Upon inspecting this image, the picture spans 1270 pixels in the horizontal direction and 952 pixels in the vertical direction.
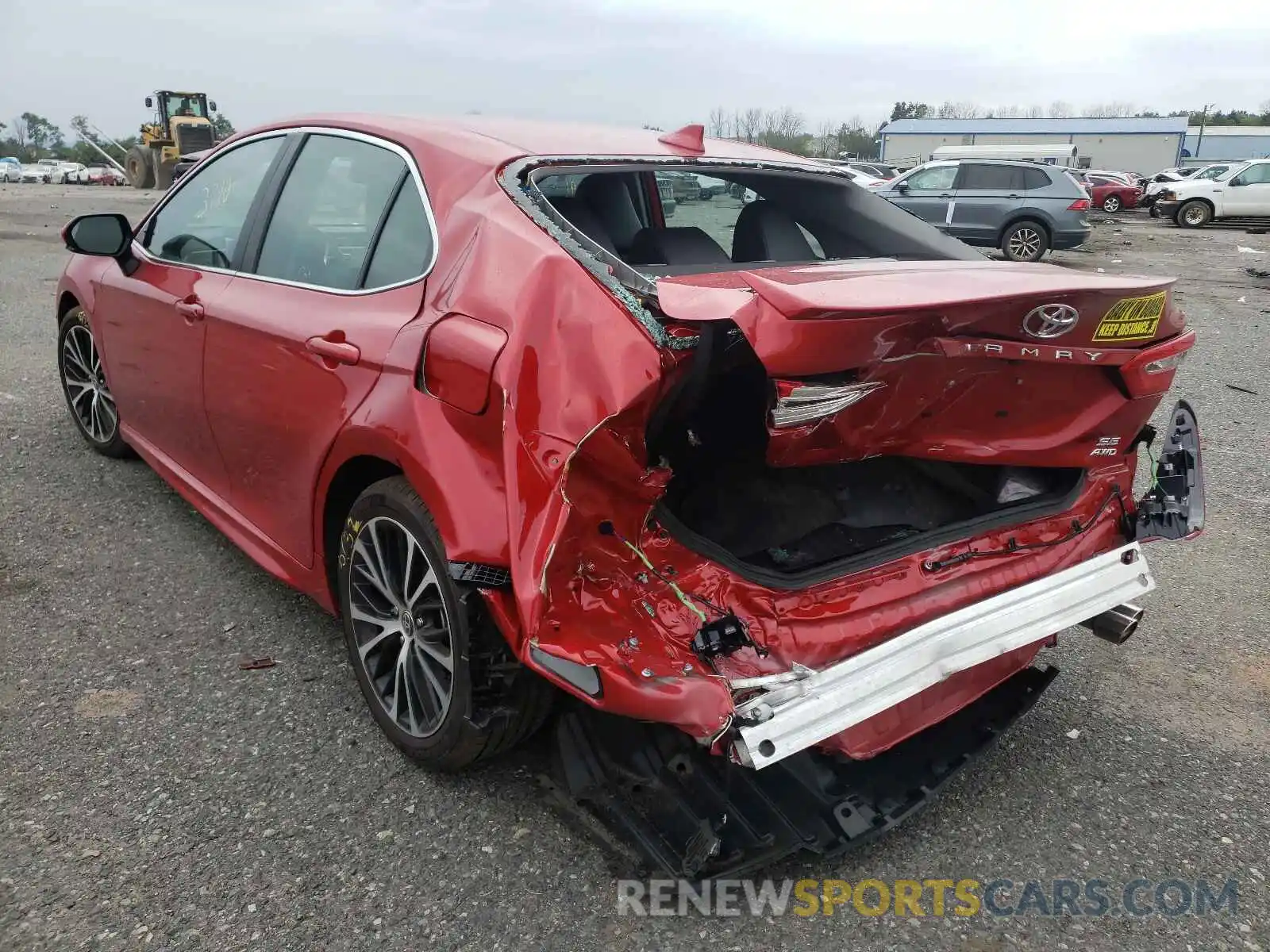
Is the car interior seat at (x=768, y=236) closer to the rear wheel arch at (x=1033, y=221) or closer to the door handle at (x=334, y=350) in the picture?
the door handle at (x=334, y=350)

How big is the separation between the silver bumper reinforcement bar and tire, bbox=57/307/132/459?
144 inches

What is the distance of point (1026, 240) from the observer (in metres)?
14.9

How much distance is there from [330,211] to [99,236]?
4.79 feet

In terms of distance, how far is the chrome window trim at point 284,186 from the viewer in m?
2.34

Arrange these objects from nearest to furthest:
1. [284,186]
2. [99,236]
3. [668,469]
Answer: [668,469], [284,186], [99,236]

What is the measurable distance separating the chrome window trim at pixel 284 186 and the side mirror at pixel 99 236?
73mm

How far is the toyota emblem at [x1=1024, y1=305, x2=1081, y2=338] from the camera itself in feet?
6.39

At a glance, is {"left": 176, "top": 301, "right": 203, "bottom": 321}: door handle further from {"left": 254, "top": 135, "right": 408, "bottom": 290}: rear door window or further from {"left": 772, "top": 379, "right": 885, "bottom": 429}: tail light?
{"left": 772, "top": 379, "right": 885, "bottom": 429}: tail light

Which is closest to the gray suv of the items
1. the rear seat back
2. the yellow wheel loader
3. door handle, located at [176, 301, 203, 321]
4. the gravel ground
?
the gravel ground

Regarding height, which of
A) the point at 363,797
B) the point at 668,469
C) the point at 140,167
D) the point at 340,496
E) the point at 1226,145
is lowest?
the point at 363,797

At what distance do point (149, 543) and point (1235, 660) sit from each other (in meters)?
4.13

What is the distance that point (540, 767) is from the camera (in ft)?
8.19

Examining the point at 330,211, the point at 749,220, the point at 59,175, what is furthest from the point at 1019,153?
the point at 59,175

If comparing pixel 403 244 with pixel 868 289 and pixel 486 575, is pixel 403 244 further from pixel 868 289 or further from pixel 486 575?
pixel 868 289
